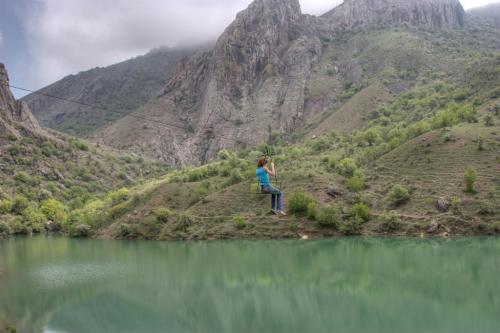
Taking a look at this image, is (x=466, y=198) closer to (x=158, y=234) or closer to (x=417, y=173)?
(x=417, y=173)

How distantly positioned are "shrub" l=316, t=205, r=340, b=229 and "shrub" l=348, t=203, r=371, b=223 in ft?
7.05

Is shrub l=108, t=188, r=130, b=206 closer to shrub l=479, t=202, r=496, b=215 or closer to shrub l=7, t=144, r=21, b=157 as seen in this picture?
shrub l=7, t=144, r=21, b=157

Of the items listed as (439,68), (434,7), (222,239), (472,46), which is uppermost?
(434,7)

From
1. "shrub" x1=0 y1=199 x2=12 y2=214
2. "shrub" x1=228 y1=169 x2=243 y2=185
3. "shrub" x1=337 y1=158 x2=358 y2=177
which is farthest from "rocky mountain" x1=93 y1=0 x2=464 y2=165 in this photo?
"shrub" x1=337 y1=158 x2=358 y2=177

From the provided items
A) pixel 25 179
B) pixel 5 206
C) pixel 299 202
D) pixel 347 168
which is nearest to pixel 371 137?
pixel 347 168

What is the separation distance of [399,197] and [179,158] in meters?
94.4

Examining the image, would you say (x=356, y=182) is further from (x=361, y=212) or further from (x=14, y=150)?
(x=14, y=150)

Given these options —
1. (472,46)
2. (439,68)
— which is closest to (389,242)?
(439,68)

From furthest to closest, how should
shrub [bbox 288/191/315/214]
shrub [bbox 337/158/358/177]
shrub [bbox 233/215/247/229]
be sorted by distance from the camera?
1. shrub [bbox 337/158/358/177]
2. shrub [bbox 233/215/247/229]
3. shrub [bbox 288/191/315/214]

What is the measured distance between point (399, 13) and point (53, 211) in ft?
443

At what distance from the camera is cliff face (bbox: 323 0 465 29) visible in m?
173

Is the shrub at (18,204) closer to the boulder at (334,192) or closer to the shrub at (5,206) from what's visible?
the shrub at (5,206)

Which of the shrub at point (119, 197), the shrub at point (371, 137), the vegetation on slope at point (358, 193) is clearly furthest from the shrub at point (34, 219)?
the shrub at point (371, 137)

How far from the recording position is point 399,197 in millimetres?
69375
